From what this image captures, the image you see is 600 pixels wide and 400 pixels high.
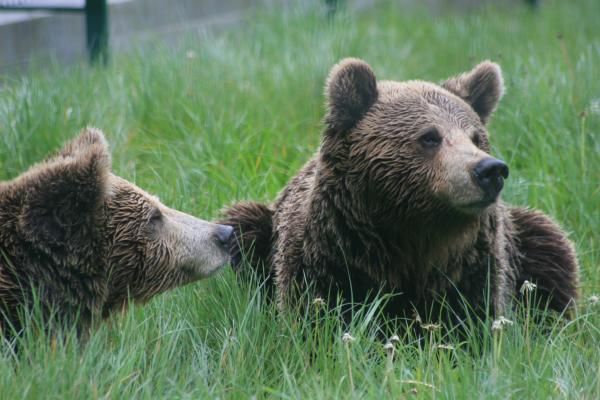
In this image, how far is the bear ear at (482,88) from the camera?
5.64 m

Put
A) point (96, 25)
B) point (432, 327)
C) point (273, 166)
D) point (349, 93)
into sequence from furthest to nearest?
point (96, 25) < point (273, 166) < point (349, 93) < point (432, 327)

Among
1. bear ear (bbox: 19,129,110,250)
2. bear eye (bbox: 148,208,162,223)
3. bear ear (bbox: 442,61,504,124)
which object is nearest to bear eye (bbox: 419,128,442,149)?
bear ear (bbox: 442,61,504,124)

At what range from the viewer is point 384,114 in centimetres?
527

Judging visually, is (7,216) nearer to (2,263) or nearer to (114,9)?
(2,263)

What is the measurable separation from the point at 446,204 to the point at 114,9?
6639 mm

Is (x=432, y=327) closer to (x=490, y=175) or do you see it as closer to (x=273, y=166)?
(x=490, y=175)

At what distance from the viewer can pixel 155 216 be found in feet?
16.6

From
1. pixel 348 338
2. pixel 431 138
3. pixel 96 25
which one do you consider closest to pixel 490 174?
pixel 431 138

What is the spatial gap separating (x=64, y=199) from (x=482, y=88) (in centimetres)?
235

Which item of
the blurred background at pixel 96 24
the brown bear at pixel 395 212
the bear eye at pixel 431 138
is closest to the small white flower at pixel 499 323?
the brown bear at pixel 395 212

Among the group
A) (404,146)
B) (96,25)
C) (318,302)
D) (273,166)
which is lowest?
(273,166)

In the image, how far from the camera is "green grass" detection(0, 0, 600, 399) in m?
4.20

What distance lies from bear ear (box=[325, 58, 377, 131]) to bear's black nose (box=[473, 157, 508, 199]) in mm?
812

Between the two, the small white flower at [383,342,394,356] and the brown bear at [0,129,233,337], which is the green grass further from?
the brown bear at [0,129,233,337]
